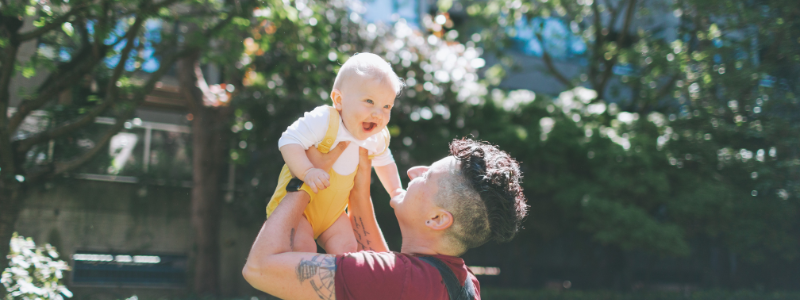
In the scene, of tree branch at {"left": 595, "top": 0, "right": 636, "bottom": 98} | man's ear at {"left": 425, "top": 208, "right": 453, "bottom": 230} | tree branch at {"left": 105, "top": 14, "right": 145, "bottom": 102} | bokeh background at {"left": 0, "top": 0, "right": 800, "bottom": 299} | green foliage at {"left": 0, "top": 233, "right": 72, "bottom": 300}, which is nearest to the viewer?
man's ear at {"left": 425, "top": 208, "right": 453, "bottom": 230}

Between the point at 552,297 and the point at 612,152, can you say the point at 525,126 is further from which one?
the point at 552,297

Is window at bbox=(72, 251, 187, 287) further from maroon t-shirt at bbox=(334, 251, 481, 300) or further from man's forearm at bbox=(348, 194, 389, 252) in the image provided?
maroon t-shirt at bbox=(334, 251, 481, 300)

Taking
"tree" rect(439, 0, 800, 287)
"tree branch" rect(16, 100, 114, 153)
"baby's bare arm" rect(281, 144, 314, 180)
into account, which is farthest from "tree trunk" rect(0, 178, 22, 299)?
"tree" rect(439, 0, 800, 287)

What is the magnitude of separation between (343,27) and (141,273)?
556 cm

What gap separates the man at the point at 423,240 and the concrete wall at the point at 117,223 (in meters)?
7.96

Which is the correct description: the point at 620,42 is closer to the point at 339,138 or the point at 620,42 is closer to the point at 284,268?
the point at 339,138

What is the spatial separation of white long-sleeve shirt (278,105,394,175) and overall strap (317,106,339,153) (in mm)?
12

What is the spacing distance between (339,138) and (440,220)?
20.7 inches

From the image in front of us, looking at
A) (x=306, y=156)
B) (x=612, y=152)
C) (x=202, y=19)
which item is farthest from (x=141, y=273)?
(x=306, y=156)

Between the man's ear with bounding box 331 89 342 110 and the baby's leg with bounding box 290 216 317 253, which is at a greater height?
the man's ear with bounding box 331 89 342 110

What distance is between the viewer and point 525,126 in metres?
11.1

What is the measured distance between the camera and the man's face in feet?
7.20

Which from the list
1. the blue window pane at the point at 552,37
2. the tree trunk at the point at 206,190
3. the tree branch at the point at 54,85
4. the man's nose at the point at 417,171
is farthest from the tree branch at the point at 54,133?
the blue window pane at the point at 552,37

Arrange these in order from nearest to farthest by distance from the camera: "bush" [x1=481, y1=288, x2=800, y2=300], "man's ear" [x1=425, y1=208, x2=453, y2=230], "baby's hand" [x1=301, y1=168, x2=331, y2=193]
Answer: "baby's hand" [x1=301, y1=168, x2=331, y2=193], "man's ear" [x1=425, y1=208, x2=453, y2=230], "bush" [x1=481, y1=288, x2=800, y2=300]
